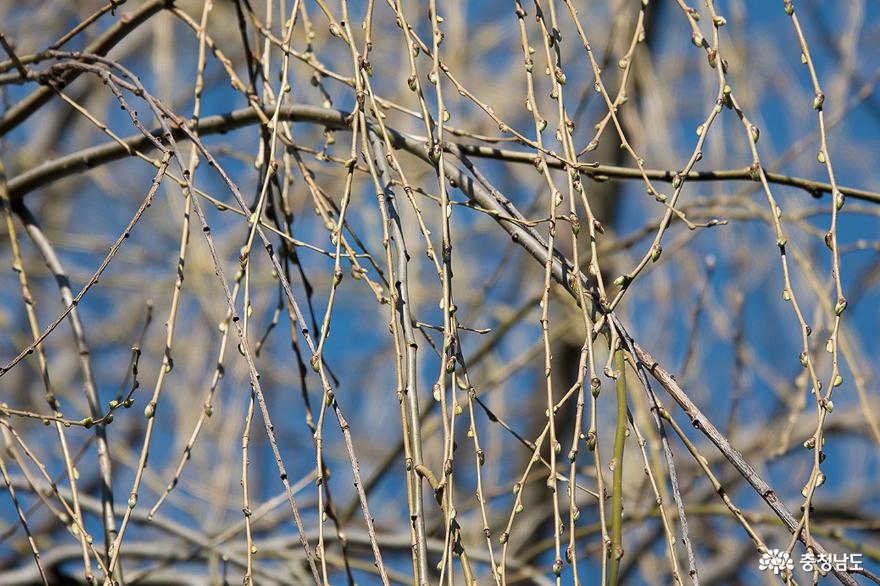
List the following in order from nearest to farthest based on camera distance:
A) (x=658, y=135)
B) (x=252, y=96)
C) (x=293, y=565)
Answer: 1. (x=252, y=96)
2. (x=293, y=565)
3. (x=658, y=135)

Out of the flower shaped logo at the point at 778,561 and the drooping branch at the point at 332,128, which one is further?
the drooping branch at the point at 332,128

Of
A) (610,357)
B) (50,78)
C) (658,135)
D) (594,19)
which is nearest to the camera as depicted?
(610,357)

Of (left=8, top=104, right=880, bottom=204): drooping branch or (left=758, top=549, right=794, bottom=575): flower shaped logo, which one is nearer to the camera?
(left=758, top=549, right=794, bottom=575): flower shaped logo

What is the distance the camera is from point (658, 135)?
9.27ft

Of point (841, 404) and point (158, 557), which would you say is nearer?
point (158, 557)

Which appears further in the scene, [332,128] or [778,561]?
[332,128]

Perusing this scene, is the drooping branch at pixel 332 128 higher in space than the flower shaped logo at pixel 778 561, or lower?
higher

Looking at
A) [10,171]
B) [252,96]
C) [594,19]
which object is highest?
[594,19]

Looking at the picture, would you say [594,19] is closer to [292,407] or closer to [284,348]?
[284,348]

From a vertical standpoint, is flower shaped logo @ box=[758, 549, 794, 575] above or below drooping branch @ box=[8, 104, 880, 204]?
below

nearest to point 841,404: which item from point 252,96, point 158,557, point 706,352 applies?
point 706,352

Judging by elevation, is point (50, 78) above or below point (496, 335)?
below

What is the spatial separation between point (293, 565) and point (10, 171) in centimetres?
234

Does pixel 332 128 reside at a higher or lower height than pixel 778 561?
higher
